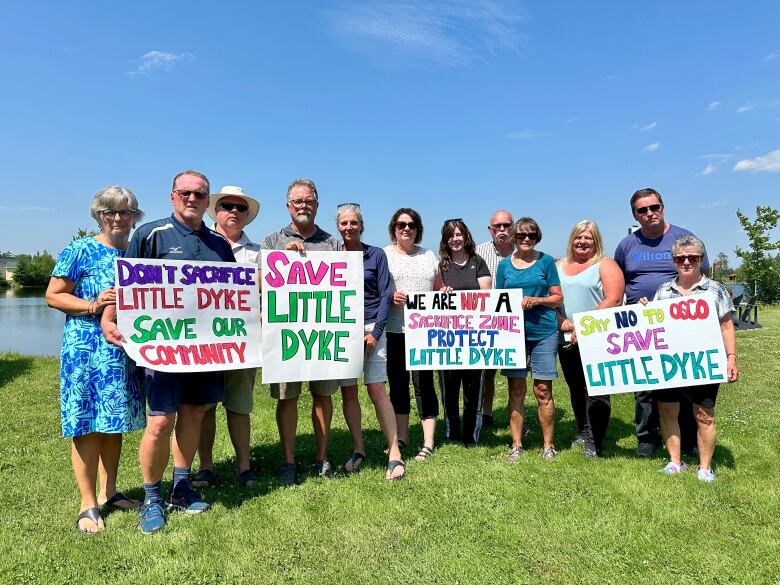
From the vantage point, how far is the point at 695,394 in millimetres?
4766

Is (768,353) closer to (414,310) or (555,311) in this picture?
(555,311)

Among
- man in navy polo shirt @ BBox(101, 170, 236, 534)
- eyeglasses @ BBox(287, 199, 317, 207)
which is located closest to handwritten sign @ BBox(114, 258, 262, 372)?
man in navy polo shirt @ BBox(101, 170, 236, 534)

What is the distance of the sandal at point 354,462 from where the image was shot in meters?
5.26

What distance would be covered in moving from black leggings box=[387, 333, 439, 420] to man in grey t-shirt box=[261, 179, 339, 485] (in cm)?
82

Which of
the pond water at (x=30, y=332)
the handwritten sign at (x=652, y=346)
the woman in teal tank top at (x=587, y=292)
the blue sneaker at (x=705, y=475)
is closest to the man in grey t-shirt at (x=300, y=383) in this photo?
the woman in teal tank top at (x=587, y=292)

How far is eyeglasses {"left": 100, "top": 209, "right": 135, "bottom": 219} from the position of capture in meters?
3.98

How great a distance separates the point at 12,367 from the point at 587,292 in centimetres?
1318

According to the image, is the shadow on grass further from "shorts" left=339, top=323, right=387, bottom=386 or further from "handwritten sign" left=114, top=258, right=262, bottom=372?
"shorts" left=339, top=323, right=387, bottom=386

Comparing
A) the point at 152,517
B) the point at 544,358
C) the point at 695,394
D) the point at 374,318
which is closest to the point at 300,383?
the point at 374,318

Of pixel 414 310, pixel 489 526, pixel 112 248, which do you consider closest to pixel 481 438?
pixel 414 310

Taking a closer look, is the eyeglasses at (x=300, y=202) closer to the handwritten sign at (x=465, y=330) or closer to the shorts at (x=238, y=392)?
the handwritten sign at (x=465, y=330)

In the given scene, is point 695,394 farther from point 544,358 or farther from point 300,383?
point 300,383

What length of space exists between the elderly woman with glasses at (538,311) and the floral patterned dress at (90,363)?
3.79 meters

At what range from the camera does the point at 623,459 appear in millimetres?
5320
